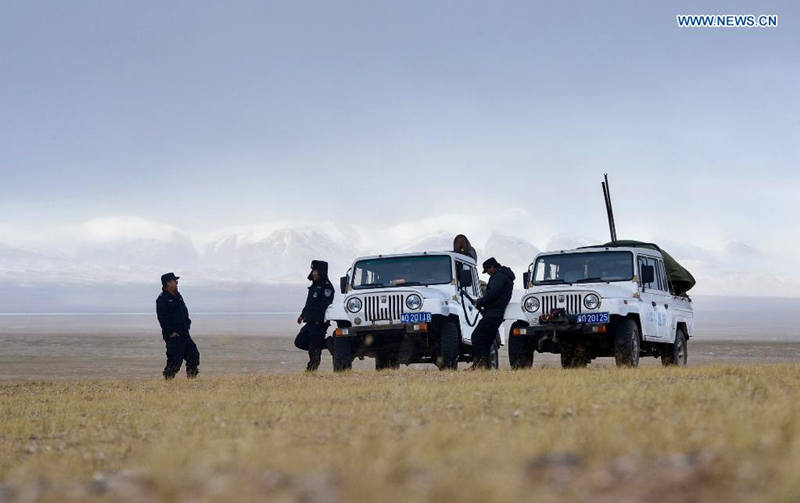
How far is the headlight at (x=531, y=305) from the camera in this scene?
64.0 ft

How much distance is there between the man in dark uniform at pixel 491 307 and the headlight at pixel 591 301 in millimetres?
1300

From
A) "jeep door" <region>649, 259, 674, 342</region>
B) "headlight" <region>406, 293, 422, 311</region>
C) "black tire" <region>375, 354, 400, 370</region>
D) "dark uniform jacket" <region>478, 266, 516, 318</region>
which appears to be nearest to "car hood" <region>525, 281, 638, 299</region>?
"dark uniform jacket" <region>478, 266, 516, 318</region>

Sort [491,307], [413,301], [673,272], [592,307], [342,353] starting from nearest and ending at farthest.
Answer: [592,307] → [491,307] → [413,301] → [342,353] → [673,272]

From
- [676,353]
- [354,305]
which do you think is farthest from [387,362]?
[676,353]

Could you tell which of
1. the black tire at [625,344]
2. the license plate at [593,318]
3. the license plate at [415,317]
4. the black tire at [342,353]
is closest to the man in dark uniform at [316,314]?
the black tire at [342,353]

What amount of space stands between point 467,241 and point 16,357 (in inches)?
938

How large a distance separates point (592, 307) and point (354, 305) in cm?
418

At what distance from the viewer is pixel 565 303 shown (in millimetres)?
19359

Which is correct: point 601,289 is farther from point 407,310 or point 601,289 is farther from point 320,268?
point 320,268

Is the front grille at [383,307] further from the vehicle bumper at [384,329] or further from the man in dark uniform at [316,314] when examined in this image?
the man in dark uniform at [316,314]

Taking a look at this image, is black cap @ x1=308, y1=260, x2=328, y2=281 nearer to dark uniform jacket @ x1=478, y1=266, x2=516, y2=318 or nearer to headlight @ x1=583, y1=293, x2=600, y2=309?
dark uniform jacket @ x1=478, y1=266, x2=516, y2=318

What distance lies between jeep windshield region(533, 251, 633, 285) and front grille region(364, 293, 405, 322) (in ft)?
7.94

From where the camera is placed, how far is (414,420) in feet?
35.6

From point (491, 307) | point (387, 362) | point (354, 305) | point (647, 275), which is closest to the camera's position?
point (647, 275)
